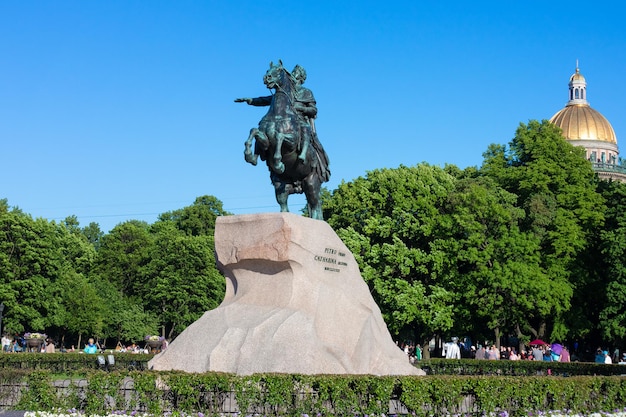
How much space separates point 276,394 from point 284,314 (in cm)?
359

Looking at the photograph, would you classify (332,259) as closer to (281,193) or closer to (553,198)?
(281,193)

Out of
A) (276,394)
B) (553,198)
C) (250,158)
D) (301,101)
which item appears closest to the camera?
(276,394)

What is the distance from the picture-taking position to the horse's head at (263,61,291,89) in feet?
66.5

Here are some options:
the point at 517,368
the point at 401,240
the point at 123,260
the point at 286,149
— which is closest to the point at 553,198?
the point at 401,240

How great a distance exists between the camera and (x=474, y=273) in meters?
42.2

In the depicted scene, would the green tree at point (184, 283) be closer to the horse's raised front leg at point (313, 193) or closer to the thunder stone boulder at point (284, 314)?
the horse's raised front leg at point (313, 193)

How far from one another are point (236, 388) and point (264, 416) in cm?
69

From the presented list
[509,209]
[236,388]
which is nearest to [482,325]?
[509,209]

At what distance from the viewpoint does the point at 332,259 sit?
19.3m

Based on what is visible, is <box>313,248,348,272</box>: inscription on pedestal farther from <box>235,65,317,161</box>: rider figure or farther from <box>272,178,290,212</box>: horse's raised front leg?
<box>235,65,317,161</box>: rider figure

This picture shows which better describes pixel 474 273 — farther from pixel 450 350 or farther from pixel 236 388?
pixel 236 388

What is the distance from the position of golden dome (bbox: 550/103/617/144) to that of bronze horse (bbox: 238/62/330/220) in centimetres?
8827

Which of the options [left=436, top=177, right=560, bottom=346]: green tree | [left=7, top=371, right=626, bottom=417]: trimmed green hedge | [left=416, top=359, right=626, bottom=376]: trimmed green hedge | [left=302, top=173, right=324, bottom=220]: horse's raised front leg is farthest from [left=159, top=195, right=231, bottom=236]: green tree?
[left=7, top=371, right=626, bottom=417]: trimmed green hedge

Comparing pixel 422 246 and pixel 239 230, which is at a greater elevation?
pixel 422 246
